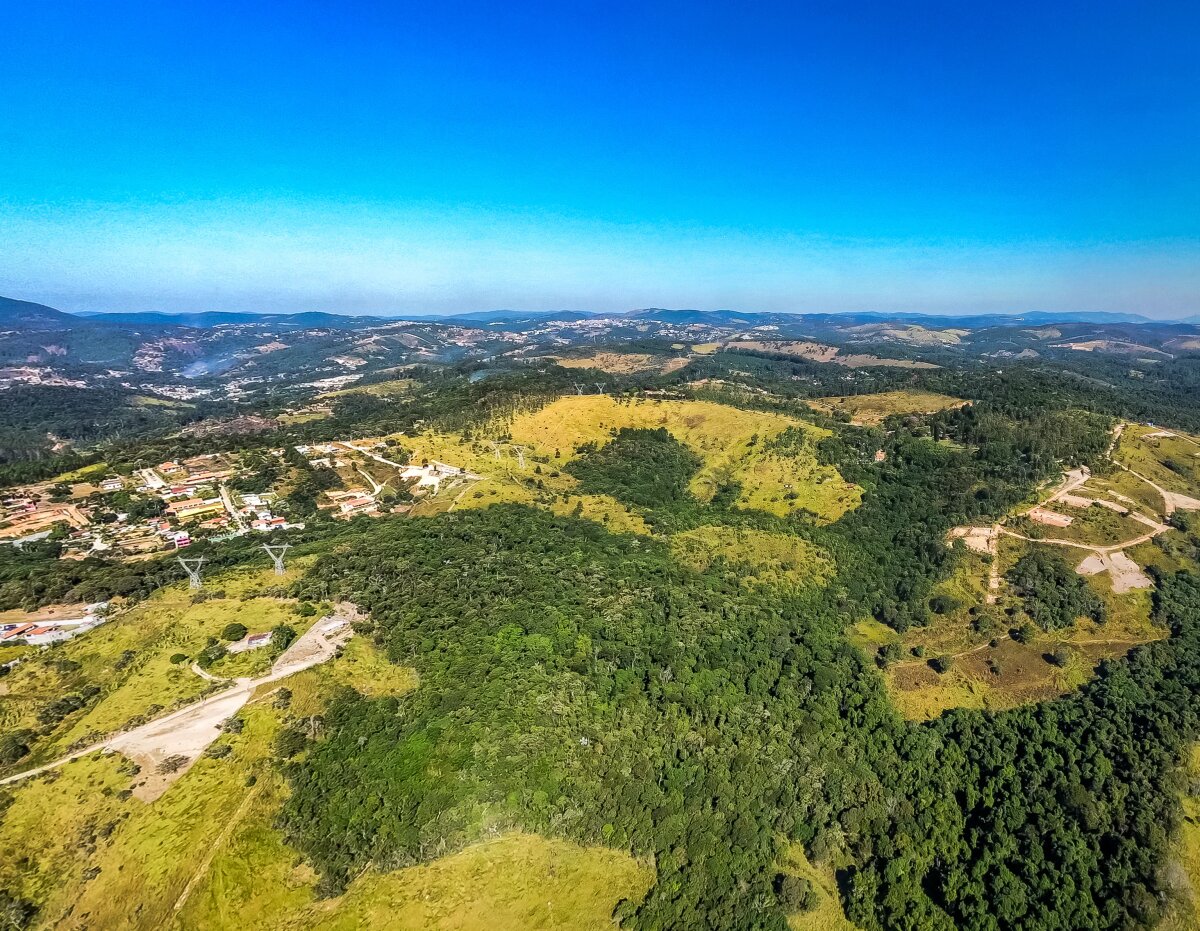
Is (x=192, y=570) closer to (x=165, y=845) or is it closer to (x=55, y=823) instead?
(x=55, y=823)

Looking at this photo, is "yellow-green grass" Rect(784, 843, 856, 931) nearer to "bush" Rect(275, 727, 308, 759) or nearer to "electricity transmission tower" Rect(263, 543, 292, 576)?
"bush" Rect(275, 727, 308, 759)

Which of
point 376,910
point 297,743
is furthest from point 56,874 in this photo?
point 376,910

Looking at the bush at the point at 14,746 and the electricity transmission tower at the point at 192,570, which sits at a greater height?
the electricity transmission tower at the point at 192,570

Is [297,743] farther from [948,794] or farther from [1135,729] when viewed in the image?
[1135,729]

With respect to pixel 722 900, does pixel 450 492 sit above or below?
above

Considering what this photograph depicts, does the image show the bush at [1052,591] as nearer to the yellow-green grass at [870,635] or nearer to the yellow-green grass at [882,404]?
the yellow-green grass at [870,635]

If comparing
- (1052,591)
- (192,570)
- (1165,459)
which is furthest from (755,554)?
(1165,459)

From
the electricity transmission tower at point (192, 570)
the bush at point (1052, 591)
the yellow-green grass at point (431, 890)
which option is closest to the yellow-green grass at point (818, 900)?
the yellow-green grass at point (431, 890)
